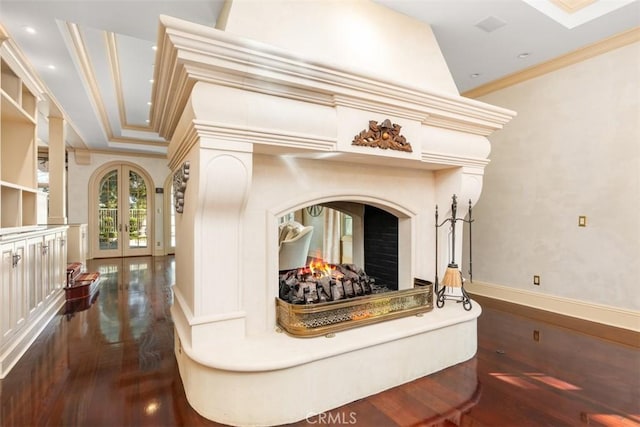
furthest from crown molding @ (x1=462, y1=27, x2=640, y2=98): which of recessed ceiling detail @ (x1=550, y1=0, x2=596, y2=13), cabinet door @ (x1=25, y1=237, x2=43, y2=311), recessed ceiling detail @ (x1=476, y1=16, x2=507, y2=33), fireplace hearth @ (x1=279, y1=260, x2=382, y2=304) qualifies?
cabinet door @ (x1=25, y1=237, x2=43, y2=311)

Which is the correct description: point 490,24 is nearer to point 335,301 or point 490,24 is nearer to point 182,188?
point 335,301

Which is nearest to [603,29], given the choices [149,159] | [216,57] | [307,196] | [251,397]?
[307,196]

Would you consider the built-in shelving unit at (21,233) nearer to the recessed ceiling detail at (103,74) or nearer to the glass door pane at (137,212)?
the recessed ceiling detail at (103,74)

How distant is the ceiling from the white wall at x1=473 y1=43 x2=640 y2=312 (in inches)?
17.2

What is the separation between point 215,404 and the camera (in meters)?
1.76

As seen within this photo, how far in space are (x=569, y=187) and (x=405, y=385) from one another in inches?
121

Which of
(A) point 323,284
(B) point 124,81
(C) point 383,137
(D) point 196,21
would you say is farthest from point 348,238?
(B) point 124,81

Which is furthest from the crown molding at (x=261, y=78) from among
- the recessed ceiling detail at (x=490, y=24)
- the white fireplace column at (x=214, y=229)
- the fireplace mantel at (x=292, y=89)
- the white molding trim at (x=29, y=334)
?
the white molding trim at (x=29, y=334)

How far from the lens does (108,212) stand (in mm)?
7902

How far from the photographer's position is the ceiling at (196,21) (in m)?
2.52

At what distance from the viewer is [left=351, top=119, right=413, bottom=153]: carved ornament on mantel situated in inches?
83.5

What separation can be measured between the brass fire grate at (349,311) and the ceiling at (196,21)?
2381mm

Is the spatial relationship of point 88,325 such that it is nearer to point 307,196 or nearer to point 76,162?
point 307,196

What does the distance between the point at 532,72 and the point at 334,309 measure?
3.89m
